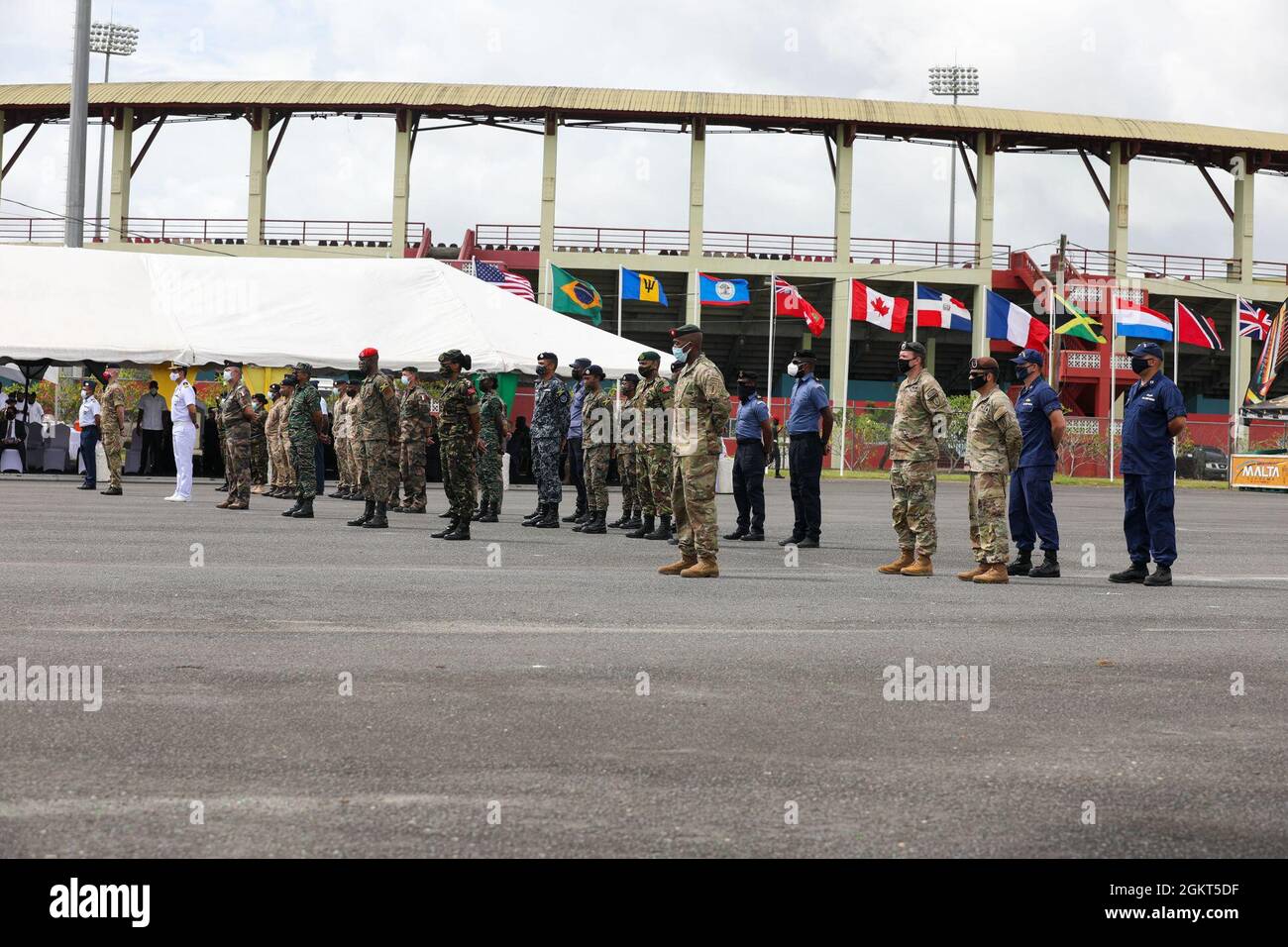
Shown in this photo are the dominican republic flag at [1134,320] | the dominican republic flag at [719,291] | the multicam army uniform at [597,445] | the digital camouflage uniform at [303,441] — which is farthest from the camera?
the dominican republic flag at [1134,320]

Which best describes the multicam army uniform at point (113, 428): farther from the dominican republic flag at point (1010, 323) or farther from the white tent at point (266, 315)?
the dominican republic flag at point (1010, 323)

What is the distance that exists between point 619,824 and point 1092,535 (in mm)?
15909

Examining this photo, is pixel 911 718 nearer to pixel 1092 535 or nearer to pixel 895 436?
pixel 895 436

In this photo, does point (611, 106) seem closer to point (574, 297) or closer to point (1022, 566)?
point (574, 297)

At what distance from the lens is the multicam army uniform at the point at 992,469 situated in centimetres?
1199

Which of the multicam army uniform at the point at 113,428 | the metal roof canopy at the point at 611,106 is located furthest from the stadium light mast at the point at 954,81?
the multicam army uniform at the point at 113,428

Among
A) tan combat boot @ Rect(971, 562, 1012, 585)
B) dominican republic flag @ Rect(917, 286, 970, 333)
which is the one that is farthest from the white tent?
dominican republic flag @ Rect(917, 286, 970, 333)

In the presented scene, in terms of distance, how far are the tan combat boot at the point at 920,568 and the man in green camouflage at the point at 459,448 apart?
16.5 feet

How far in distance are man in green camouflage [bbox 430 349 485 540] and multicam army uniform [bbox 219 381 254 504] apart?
5.16 m

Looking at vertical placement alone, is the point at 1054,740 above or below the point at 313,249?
below

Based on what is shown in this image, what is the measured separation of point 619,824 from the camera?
178 inches

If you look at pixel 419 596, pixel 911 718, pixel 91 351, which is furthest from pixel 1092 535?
pixel 91 351

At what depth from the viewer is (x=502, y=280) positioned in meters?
38.7
